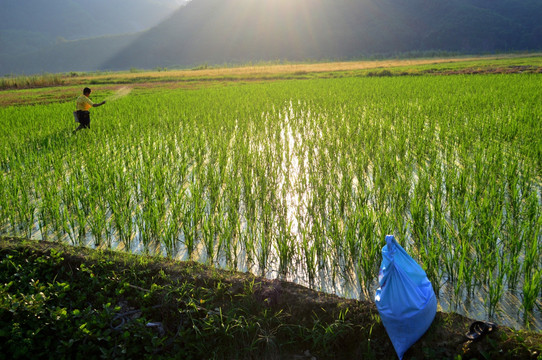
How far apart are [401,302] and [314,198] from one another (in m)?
1.87

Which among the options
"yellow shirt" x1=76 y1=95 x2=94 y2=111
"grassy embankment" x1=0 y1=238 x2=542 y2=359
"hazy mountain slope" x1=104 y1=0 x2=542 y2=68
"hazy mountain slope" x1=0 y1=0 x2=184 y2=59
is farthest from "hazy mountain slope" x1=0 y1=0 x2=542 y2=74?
"grassy embankment" x1=0 y1=238 x2=542 y2=359

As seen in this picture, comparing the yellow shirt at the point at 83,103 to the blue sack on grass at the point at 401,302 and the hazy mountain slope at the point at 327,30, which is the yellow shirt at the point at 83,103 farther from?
the hazy mountain slope at the point at 327,30

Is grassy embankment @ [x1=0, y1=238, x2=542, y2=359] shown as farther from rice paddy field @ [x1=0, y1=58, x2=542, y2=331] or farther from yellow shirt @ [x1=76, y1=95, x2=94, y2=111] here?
yellow shirt @ [x1=76, y1=95, x2=94, y2=111]

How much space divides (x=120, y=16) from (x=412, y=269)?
213255 millimetres

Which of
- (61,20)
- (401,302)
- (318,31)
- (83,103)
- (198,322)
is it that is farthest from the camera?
(61,20)

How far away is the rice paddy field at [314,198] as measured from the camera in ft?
8.17

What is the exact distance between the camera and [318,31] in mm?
88125

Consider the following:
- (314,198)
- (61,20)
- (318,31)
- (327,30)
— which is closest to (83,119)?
(314,198)

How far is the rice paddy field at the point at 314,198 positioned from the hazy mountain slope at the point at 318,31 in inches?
2705

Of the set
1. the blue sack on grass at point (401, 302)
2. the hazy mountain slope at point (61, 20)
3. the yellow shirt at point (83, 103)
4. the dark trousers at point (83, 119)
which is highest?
the hazy mountain slope at point (61, 20)

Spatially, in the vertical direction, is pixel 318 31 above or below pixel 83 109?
above

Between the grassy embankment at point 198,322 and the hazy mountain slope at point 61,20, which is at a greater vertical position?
the hazy mountain slope at point 61,20

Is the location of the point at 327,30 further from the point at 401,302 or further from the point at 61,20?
the point at 61,20

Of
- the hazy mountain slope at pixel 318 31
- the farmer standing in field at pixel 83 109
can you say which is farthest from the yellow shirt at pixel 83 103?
the hazy mountain slope at pixel 318 31
